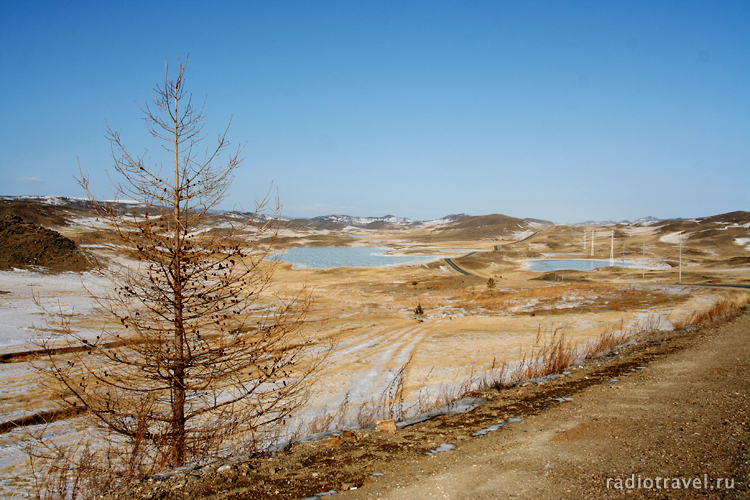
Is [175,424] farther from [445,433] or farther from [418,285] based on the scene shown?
[418,285]

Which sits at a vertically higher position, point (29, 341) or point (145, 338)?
point (145, 338)

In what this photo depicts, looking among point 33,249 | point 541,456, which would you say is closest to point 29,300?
point 33,249

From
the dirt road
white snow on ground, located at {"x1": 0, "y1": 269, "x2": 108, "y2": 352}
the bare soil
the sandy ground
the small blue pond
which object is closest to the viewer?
the dirt road

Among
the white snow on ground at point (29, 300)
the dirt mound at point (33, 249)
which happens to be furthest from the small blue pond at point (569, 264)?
the white snow on ground at point (29, 300)

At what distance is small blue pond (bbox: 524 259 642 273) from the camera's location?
7312 centimetres

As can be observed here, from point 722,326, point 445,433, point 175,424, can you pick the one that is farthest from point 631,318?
point 175,424

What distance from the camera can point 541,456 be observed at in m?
5.54

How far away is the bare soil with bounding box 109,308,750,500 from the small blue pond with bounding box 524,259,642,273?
68.0 metres

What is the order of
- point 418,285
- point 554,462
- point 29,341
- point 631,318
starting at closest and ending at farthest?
point 554,462 → point 29,341 → point 631,318 → point 418,285

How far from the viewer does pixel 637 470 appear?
16.3 feet

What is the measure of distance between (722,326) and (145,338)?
17439mm

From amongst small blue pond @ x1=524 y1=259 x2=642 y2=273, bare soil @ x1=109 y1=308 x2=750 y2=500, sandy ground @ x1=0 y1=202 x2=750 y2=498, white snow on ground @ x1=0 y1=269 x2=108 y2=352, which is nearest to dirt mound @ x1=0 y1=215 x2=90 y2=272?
white snow on ground @ x1=0 y1=269 x2=108 y2=352

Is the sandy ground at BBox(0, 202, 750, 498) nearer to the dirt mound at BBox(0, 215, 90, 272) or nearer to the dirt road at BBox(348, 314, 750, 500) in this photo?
the dirt road at BBox(348, 314, 750, 500)

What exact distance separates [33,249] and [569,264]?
261 feet
